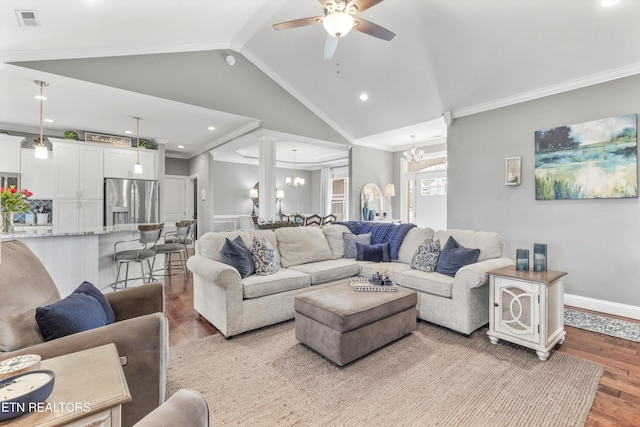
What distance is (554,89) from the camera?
12.3 feet

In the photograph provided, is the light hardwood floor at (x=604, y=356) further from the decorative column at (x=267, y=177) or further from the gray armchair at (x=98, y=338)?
the decorative column at (x=267, y=177)

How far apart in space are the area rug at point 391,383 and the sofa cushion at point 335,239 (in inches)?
65.0

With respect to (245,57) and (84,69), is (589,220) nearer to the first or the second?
(245,57)

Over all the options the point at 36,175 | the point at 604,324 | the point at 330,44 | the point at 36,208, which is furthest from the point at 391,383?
the point at 36,208

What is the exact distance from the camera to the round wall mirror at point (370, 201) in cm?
667

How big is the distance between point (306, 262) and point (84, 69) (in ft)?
11.6

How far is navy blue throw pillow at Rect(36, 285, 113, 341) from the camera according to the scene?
1.36 m

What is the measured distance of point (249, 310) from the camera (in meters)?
2.81

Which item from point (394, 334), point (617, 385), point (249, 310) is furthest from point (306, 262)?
point (617, 385)

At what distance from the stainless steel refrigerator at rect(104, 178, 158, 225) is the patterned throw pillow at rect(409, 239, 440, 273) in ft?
17.4

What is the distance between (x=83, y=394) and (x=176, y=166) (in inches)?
335

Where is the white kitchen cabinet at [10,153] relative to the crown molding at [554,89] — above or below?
below

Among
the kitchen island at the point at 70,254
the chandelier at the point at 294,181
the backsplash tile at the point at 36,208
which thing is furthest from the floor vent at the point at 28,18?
the chandelier at the point at 294,181

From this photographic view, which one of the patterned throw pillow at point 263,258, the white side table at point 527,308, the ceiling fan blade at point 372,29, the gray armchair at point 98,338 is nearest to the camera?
the gray armchair at point 98,338
